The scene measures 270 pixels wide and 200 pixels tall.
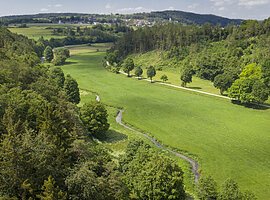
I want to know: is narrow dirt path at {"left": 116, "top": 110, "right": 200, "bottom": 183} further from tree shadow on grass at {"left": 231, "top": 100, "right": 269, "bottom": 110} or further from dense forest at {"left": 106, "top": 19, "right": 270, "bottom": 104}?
tree shadow on grass at {"left": 231, "top": 100, "right": 269, "bottom": 110}

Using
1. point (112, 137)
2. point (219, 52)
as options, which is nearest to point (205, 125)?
point (112, 137)

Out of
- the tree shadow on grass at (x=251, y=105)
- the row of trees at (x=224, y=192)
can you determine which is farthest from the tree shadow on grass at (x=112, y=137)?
the tree shadow on grass at (x=251, y=105)

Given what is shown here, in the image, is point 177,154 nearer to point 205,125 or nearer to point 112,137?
point 112,137

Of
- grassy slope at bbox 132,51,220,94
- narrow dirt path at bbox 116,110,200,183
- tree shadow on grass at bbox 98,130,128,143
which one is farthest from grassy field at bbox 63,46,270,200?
grassy slope at bbox 132,51,220,94

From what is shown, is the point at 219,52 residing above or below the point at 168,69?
above

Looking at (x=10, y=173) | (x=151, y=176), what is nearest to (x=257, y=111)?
(x=151, y=176)
